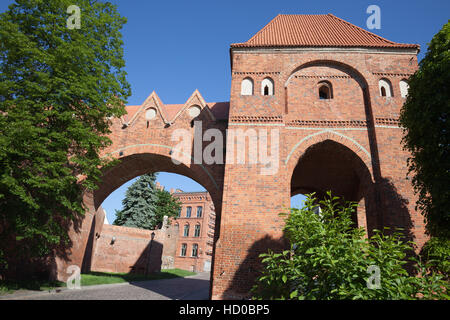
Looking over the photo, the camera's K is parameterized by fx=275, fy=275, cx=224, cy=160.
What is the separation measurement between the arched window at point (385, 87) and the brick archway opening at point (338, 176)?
295 centimetres

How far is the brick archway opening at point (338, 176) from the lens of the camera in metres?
10.5

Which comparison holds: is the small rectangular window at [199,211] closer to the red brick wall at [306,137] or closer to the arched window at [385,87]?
the red brick wall at [306,137]

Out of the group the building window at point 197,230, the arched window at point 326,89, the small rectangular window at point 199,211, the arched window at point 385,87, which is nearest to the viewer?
the arched window at point 385,87

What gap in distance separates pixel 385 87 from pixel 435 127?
17.6 feet

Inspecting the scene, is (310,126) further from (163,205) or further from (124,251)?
(163,205)

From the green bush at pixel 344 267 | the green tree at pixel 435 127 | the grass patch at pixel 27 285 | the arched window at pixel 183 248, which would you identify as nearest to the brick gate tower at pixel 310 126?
the green tree at pixel 435 127

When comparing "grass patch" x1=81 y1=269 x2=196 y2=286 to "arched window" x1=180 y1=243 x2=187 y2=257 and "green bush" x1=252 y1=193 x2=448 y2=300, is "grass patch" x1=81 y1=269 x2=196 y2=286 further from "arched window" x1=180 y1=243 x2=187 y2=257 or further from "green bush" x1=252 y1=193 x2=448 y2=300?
"arched window" x1=180 y1=243 x2=187 y2=257

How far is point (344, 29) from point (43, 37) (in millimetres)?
13059

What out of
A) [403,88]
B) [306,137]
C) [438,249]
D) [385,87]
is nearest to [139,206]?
[306,137]

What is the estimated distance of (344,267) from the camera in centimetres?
349

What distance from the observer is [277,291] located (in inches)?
174

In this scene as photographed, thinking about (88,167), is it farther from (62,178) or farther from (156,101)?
(156,101)

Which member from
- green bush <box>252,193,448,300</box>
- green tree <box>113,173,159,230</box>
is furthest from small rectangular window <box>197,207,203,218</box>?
green bush <box>252,193,448,300</box>
